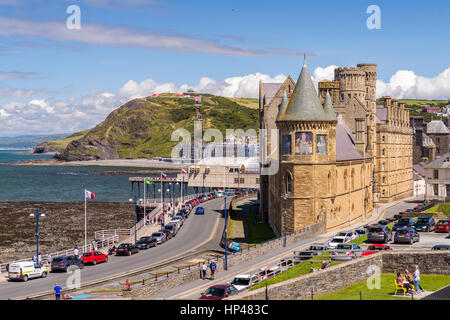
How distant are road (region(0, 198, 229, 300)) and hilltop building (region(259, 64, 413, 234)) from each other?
851 cm

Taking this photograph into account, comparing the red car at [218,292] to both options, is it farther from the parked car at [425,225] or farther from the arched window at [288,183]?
the parked car at [425,225]

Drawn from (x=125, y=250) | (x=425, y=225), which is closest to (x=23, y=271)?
(x=125, y=250)

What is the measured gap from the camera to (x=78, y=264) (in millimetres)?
56094

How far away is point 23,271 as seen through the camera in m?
50.4

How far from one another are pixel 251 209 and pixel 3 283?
66.0 m

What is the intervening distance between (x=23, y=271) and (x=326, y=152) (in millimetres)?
35388

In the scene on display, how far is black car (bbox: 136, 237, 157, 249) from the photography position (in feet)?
229

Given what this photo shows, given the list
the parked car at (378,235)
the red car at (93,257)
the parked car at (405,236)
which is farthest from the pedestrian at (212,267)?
the parked car at (405,236)

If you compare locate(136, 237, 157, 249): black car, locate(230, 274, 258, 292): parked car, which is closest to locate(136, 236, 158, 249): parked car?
locate(136, 237, 157, 249): black car

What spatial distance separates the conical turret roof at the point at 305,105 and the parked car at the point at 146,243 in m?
20.5

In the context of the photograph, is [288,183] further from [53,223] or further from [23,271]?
[53,223]
